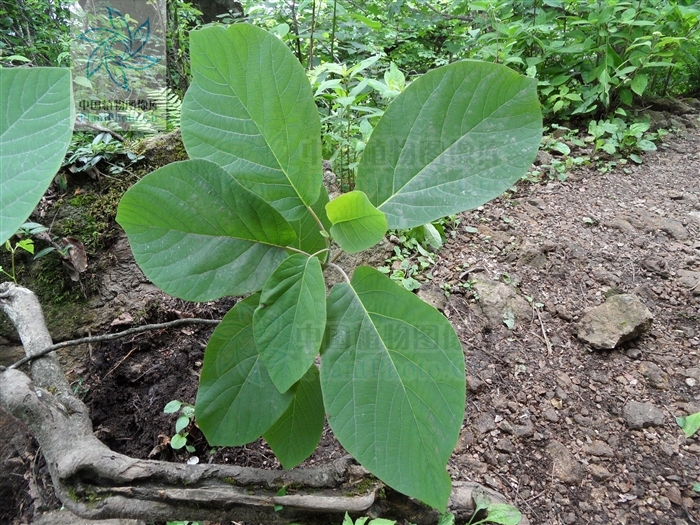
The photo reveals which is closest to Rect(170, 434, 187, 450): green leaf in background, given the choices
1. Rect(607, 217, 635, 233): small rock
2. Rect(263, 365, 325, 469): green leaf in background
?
Rect(263, 365, 325, 469): green leaf in background

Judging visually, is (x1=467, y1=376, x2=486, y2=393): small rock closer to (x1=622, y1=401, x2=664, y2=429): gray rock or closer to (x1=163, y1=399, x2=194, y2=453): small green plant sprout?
(x1=622, y1=401, x2=664, y2=429): gray rock

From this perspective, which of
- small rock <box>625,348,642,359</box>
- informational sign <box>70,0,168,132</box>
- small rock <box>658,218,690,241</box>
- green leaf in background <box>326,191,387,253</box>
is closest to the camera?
green leaf in background <box>326,191,387,253</box>

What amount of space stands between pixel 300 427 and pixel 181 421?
39 centimetres

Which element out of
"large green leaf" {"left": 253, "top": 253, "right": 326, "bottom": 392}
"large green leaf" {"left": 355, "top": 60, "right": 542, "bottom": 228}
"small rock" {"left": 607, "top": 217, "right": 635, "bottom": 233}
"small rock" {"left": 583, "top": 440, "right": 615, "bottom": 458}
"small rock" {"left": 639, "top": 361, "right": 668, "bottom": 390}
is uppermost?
"large green leaf" {"left": 355, "top": 60, "right": 542, "bottom": 228}

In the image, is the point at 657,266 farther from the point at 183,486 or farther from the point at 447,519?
the point at 183,486

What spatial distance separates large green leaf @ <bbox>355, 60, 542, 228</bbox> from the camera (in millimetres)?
599

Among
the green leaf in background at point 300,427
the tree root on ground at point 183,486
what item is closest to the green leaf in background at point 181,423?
the tree root on ground at point 183,486

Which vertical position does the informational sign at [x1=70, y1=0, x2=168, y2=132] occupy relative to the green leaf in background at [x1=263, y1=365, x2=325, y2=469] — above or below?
above

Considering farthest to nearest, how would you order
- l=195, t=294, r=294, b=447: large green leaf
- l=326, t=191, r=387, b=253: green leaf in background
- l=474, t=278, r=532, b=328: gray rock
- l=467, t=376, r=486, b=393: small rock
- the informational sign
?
1. the informational sign
2. l=474, t=278, r=532, b=328: gray rock
3. l=467, t=376, r=486, b=393: small rock
4. l=195, t=294, r=294, b=447: large green leaf
5. l=326, t=191, r=387, b=253: green leaf in background

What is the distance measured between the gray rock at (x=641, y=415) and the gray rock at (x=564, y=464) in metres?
0.20

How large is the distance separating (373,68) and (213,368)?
2681mm

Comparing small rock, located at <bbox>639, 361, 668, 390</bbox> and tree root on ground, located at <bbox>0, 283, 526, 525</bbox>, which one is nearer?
tree root on ground, located at <bbox>0, 283, 526, 525</bbox>

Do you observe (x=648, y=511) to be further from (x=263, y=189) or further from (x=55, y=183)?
(x=55, y=183)

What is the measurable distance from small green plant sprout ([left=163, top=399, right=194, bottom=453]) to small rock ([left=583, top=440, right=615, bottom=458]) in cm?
97
